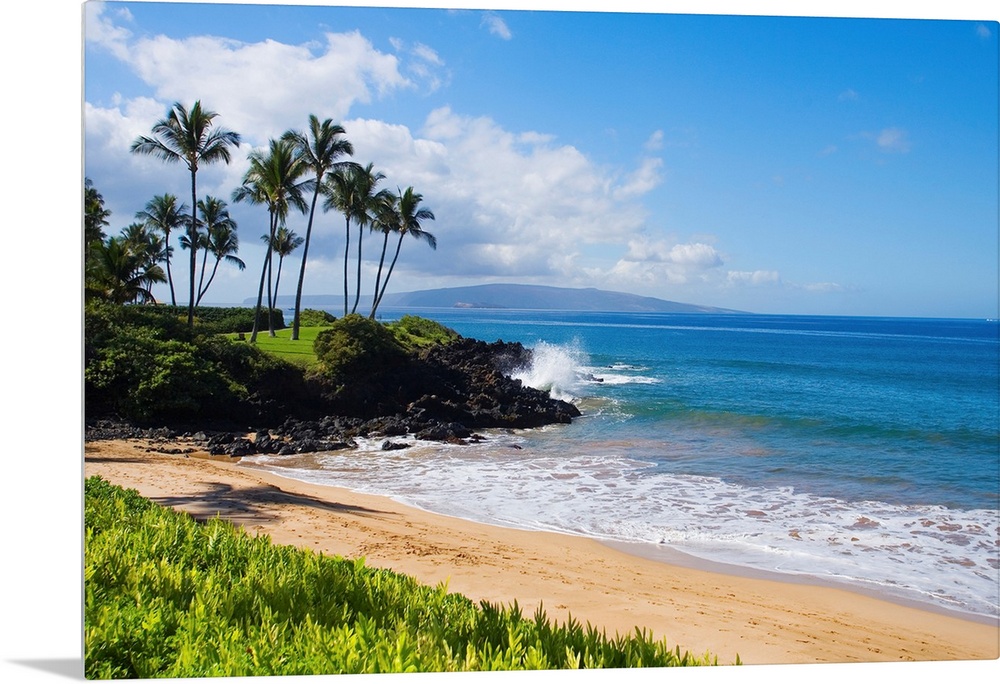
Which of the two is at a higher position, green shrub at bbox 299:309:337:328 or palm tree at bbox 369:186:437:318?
palm tree at bbox 369:186:437:318

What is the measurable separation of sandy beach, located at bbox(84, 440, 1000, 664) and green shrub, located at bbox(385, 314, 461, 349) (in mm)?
2165

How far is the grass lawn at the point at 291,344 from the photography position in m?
8.23

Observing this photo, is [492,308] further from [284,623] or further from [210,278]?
[284,623]

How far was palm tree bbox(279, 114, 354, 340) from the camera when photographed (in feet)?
21.9

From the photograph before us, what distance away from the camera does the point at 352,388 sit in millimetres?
8562

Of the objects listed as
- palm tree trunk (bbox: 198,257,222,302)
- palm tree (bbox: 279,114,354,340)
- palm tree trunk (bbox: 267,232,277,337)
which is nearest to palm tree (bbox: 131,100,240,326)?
palm tree trunk (bbox: 198,257,222,302)

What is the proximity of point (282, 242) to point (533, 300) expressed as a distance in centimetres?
287

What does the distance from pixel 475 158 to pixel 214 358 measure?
12.8ft

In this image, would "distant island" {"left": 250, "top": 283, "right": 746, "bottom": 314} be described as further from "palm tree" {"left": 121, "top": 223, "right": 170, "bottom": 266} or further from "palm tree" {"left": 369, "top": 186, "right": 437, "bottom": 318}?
"palm tree" {"left": 121, "top": 223, "right": 170, "bottom": 266}

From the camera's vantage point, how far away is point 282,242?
7.76 meters

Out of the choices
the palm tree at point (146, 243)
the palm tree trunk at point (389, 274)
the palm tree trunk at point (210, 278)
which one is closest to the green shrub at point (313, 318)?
the palm tree trunk at point (389, 274)

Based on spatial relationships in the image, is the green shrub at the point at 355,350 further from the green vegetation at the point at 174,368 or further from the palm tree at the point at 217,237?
the palm tree at the point at 217,237

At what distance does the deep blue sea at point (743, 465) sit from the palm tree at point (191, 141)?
94.8 inches

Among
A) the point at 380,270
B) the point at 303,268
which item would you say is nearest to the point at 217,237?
the point at 303,268
